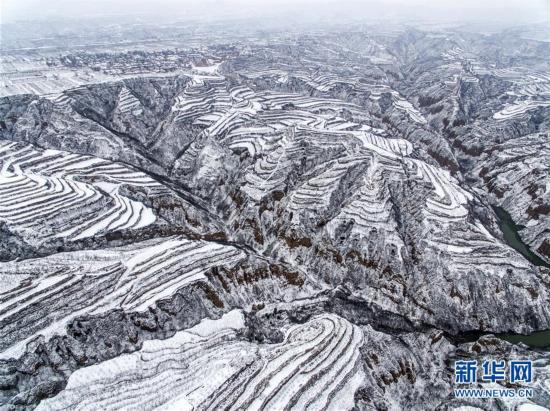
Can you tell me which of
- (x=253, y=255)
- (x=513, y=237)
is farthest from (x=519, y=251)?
(x=253, y=255)

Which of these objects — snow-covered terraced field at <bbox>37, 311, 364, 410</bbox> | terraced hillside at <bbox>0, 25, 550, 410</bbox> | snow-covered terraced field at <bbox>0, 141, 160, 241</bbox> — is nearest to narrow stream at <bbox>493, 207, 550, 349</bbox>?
terraced hillside at <bbox>0, 25, 550, 410</bbox>

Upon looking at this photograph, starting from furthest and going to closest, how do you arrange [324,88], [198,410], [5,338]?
[324,88]
[5,338]
[198,410]

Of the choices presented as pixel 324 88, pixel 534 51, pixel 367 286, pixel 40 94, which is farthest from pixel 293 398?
pixel 534 51

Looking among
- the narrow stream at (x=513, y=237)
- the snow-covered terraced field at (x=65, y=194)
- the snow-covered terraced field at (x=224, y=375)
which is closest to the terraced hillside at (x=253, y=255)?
the snow-covered terraced field at (x=224, y=375)

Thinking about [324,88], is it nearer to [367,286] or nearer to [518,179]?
[518,179]

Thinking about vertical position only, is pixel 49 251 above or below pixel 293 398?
above

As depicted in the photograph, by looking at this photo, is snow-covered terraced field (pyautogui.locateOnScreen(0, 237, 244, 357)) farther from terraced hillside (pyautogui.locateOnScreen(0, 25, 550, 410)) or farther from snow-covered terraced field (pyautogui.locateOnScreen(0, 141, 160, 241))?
snow-covered terraced field (pyautogui.locateOnScreen(0, 141, 160, 241))

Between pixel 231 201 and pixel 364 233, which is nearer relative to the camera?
pixel 364 233

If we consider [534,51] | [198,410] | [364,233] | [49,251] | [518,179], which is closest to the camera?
[198,410]
